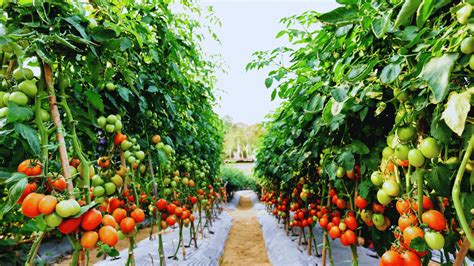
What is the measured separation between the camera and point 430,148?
86 centimetres

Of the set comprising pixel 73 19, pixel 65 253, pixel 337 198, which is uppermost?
pixel 73 19

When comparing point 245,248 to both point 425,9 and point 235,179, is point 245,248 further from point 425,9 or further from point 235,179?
point 235,179

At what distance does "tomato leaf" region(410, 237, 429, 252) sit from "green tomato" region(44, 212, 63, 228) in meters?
1.00

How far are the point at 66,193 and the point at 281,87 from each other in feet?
4.28

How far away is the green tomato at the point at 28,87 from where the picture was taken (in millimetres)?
830

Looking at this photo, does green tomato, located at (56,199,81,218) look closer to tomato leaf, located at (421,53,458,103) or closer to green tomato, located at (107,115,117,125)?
green tomato, located at (107,115,117,125)

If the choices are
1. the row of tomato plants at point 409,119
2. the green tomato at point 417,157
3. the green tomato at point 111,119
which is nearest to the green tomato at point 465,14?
the row of tomato plants at point 409,119

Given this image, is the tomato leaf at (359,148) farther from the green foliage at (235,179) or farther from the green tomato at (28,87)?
the green foliage at (235,179)

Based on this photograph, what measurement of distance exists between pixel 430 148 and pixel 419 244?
0.29 meters

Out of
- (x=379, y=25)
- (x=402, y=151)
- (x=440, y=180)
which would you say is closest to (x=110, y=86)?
(x=379, y=25)

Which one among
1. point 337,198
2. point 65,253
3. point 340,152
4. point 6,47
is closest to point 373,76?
point 340,152

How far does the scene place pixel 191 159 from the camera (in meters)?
3.81

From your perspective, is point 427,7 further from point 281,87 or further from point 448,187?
point 281,87

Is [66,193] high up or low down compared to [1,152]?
down
